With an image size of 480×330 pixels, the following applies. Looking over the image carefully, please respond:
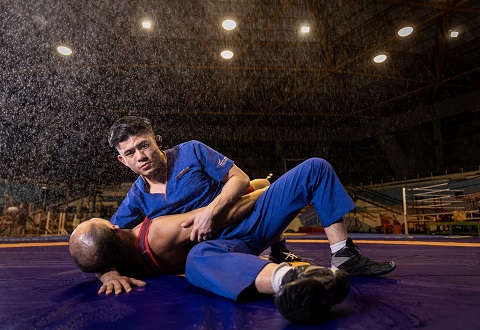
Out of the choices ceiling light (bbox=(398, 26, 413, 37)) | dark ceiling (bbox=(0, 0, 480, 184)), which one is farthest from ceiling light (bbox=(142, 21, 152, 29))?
ceiling light (bbox=(398, 26, 413, 37))

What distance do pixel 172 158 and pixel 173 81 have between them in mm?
9968

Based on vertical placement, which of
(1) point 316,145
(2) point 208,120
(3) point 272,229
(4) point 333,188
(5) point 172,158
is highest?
(2) point 208,120

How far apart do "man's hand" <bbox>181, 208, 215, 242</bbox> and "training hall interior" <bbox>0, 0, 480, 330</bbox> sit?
21 cm

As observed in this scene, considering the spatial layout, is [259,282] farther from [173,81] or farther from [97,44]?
[173,81]

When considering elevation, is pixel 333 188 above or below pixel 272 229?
above

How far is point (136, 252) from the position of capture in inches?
62.9

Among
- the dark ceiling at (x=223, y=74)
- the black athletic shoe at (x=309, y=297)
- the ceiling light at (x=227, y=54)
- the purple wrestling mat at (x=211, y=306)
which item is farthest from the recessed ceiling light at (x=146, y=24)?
the black athletic shoe at (x=309, y=297)

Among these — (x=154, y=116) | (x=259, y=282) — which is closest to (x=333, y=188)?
(x=259, y=282)

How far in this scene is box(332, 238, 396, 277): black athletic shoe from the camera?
148 cm

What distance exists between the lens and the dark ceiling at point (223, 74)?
26.1ft

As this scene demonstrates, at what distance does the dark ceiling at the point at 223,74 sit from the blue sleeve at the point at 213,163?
6786 millimetres

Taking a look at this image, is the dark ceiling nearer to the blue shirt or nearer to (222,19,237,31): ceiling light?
(222,19,237,31): ceiling light

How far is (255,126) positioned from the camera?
15102mm

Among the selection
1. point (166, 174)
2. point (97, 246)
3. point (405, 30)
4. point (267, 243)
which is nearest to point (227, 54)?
point (405, 30)
